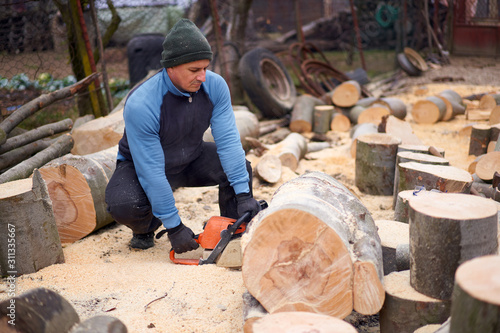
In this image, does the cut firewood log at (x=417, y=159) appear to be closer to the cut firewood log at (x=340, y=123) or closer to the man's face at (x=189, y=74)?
the man's face at (x=189, y=74)

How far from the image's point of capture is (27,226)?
2.76 meters

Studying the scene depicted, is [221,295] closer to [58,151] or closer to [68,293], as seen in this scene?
[68,293]

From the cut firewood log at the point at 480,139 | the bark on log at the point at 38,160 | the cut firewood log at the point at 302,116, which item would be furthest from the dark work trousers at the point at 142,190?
the cut firewood log at the point at 302,116

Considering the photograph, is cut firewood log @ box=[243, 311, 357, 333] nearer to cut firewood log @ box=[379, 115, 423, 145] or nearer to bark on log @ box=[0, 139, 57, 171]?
bark on log @ box=[0, 139, 57, 171]

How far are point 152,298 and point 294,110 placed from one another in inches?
196

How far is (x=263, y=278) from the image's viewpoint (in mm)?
2055

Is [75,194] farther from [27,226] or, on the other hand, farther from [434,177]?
[434,177]

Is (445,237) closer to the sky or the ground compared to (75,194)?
closer to the sky

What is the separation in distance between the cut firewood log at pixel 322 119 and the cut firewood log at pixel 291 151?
4.03ft

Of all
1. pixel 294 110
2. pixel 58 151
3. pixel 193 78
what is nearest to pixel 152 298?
pixel 193 78

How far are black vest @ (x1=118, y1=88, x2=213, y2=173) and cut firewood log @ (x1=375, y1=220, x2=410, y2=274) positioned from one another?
1397mm

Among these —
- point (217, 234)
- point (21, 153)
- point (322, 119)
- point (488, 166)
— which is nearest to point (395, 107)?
point (322, 119)

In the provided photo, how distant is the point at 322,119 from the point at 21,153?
13.8 ft

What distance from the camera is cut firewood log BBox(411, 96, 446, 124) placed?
6711mm
